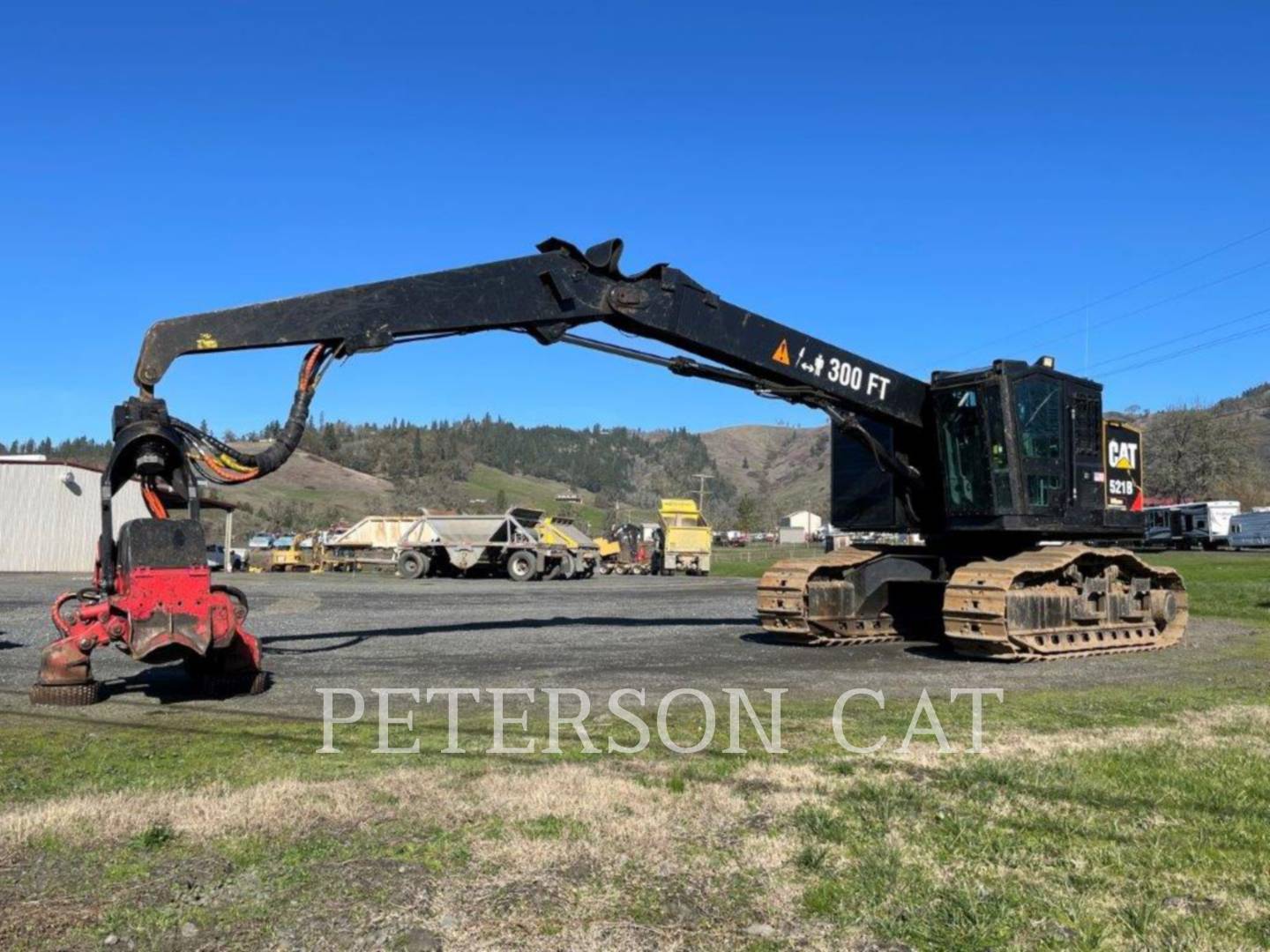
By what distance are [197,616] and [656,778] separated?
16.4ft

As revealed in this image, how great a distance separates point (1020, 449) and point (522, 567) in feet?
81.2

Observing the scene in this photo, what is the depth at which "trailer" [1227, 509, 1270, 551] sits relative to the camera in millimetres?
62062

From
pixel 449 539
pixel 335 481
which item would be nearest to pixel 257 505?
pixel 335 481

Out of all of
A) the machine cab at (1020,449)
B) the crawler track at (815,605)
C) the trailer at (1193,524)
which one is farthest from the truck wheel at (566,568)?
the trailer at (1193,524)

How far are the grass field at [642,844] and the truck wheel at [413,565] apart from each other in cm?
3041

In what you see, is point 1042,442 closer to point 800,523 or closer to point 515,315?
point 515,315

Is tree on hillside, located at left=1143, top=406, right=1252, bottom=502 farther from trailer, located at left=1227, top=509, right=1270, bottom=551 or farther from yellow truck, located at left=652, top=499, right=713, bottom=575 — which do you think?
yellow truck, located at left=652, top=499, right=713, bottom=575

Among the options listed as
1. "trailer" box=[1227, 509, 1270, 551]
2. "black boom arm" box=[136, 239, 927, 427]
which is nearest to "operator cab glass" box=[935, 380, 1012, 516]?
"black boom arm" box=[136, 239, 927, 427]

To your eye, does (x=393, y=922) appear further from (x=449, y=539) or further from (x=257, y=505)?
(x=257, y=505)

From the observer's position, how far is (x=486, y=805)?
555 cm

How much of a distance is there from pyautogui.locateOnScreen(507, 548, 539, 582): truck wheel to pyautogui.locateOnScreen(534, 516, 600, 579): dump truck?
151 cm

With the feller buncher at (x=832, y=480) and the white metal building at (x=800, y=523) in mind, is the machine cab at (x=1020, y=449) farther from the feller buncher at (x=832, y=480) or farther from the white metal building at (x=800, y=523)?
the white metal building at (x=800, y=523)

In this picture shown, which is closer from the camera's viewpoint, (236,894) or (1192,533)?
(236,894)

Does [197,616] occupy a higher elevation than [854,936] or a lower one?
higher
